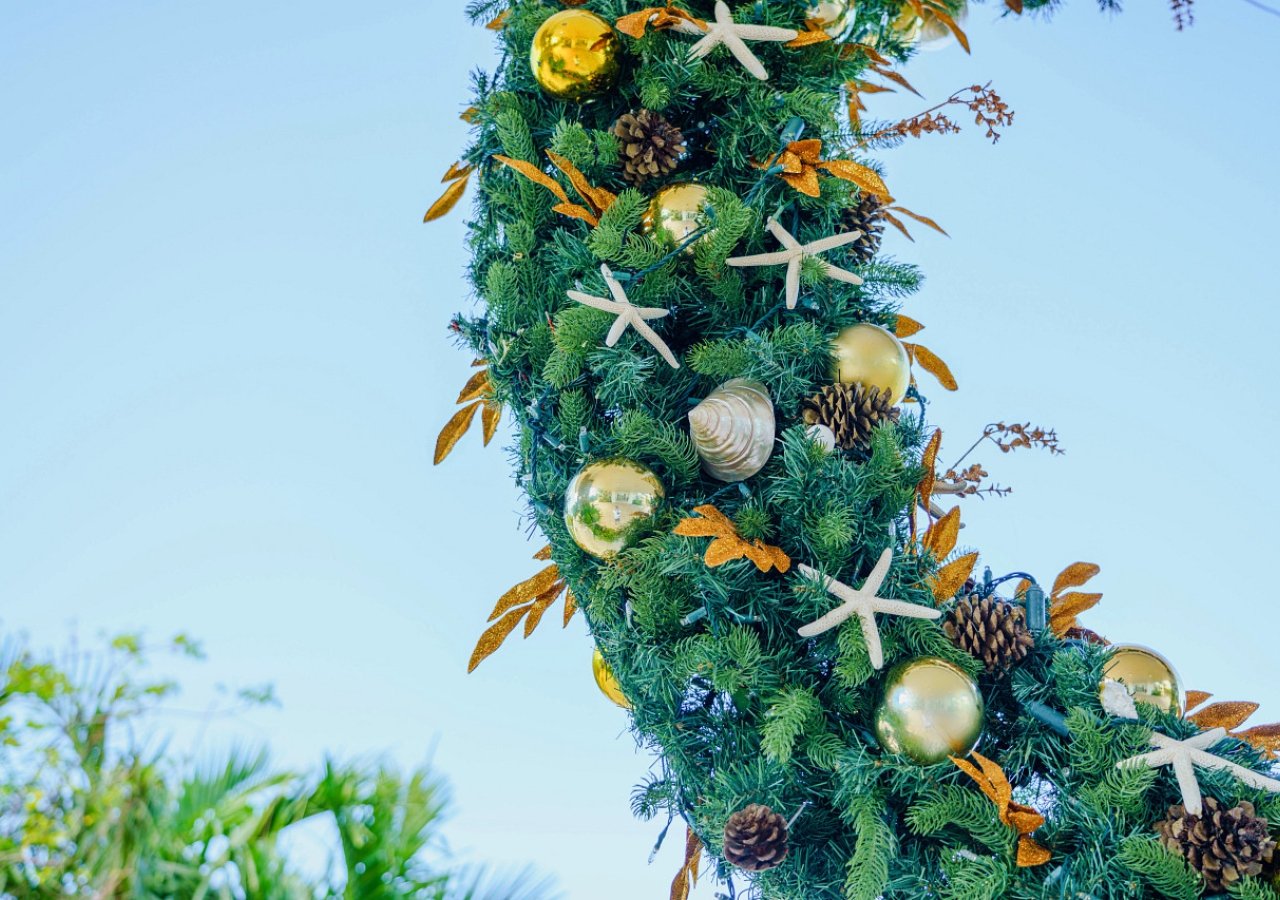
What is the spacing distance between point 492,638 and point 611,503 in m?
0.22

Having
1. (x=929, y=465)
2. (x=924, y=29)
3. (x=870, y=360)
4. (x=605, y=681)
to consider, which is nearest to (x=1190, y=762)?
(x=929, y=465)

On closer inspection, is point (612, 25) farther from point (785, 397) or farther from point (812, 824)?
point (812, 824)

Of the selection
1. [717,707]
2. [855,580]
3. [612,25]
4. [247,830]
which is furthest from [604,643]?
[612,25]

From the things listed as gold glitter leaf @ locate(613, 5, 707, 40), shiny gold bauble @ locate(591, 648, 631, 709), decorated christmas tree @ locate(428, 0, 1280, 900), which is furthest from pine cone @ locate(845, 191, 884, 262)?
shiny gold bauble @ locate(591, 648, 631, 709)

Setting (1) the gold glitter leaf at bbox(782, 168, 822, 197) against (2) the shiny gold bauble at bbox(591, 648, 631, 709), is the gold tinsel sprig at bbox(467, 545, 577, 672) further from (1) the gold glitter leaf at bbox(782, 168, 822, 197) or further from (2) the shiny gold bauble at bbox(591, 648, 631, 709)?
(1) the gold glitter leaf at bbox(782, 168, 822, 197)

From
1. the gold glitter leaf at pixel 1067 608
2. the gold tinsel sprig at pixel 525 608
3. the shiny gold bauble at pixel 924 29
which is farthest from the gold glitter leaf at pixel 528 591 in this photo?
the shiny gold bauble at pixel 924 29

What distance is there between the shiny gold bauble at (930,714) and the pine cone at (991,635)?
40 millimetres

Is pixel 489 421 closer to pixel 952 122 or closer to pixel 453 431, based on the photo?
A: pixel 453 431

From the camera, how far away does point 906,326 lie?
1.12 meters

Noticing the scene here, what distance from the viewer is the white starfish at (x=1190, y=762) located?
30.4 inches

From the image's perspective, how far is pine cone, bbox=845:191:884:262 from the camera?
107 cm

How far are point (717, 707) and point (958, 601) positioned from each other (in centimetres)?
21

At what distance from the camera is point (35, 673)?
57 centimetres

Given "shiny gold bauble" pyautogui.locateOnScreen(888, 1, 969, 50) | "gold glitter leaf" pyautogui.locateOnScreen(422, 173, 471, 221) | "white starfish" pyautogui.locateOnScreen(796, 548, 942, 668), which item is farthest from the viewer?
"shiny gold bauble" pyautogui.locateOnScreen(888, 1, 969, 50)
